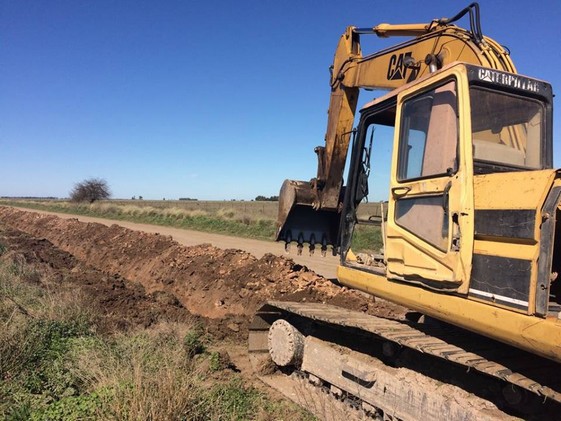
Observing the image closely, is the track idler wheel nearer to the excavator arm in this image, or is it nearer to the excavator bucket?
the excavator arm

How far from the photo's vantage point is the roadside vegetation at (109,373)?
13.9 ft

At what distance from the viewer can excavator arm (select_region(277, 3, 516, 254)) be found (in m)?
5.38

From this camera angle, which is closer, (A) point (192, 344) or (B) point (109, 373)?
(B) point (109, 373)

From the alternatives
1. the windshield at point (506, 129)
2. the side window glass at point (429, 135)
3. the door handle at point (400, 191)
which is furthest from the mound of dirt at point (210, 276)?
the windshield at point (506, 129)

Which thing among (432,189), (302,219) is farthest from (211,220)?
(432,189)

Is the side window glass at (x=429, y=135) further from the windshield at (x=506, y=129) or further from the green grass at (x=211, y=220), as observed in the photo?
the green grass at (x=211, y=220)

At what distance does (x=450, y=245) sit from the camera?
3.71 meters

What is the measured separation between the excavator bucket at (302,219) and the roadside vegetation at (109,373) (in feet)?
6.43

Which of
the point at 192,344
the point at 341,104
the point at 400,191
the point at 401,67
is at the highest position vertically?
the point at 401,67

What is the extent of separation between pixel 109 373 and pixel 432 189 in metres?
3.48

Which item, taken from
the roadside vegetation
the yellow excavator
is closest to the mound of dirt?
the roadside vegetation

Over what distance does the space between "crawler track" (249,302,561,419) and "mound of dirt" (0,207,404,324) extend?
249cm

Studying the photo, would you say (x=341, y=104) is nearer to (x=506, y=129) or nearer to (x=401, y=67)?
(x=401, y=67)

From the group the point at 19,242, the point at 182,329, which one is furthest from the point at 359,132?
the point at 19,242
